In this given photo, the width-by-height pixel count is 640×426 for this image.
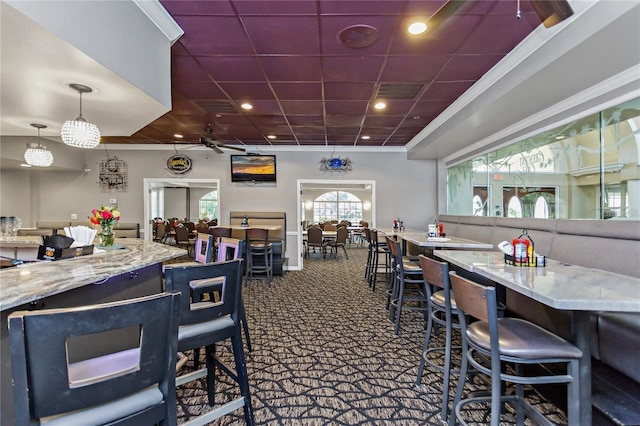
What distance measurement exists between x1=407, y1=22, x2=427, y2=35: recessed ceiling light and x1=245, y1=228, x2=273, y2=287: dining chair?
3.73 meters

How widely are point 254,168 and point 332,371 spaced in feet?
17.0

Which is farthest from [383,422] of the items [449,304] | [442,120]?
[442,120]

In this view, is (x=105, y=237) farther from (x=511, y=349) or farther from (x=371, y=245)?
(x=371, y=245)

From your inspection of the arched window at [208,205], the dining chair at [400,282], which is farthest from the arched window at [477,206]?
the arched window at [208,205]

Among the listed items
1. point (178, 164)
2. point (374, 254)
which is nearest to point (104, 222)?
point (374, 254)

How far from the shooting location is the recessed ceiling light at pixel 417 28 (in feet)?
7.77

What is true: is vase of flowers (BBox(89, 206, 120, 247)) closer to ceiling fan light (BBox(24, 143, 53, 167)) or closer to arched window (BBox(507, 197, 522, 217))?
ceiling fan light (BBox(24, 143, 53, 167))

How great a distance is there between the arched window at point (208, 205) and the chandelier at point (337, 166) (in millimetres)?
9158

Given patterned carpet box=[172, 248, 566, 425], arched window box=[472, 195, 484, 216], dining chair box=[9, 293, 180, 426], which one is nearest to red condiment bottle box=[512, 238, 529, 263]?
patterned carpet box=[172, 248, 566, 425]

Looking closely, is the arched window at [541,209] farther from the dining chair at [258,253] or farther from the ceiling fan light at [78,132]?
the ceiling fan light at [78,132]

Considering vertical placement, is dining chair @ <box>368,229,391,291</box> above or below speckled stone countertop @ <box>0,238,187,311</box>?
below

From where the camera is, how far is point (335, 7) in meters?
2.19

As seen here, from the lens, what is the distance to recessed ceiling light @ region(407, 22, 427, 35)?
2370 millimetres

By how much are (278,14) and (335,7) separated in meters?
0.43
